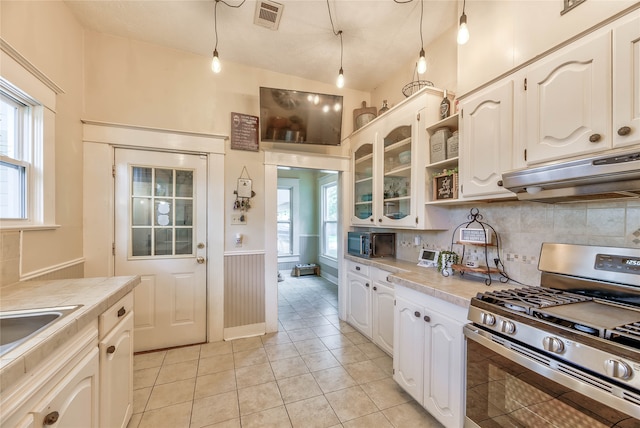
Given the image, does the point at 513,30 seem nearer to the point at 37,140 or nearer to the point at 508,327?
the point at 508,327

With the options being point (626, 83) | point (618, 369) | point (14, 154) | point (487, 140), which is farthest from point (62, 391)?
point (626, 83)

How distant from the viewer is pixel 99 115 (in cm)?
238

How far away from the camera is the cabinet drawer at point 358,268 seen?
9.14 feet

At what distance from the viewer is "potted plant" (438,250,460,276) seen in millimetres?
1989

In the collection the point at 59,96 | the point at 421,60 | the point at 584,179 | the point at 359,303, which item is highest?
the point at 421,60

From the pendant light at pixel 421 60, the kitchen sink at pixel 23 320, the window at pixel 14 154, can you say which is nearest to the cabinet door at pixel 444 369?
the pendant light at pixel 421 60

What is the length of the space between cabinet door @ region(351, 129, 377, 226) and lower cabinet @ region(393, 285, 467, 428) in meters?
1.23

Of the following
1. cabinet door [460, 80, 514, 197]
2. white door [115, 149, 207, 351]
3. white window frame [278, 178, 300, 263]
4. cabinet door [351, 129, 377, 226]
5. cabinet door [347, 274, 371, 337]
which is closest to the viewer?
cabinet door [460, 80, 514, 197]

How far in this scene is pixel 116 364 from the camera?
140cm

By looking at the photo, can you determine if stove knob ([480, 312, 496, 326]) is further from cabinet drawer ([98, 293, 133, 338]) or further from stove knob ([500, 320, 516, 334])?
cabinet drawer ([98, 293, 133, 338])

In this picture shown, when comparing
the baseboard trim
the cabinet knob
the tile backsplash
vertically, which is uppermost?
the cabinet knob

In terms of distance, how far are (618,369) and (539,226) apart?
3.33 feet

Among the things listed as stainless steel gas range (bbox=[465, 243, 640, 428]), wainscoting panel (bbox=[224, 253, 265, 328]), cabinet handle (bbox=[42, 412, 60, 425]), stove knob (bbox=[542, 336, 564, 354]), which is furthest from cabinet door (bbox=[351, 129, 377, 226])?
cabinet handle (bbox=[42, 412, 60, 425])

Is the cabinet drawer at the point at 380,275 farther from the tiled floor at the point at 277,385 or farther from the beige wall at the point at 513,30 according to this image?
the beige wall at the point at 513,30
